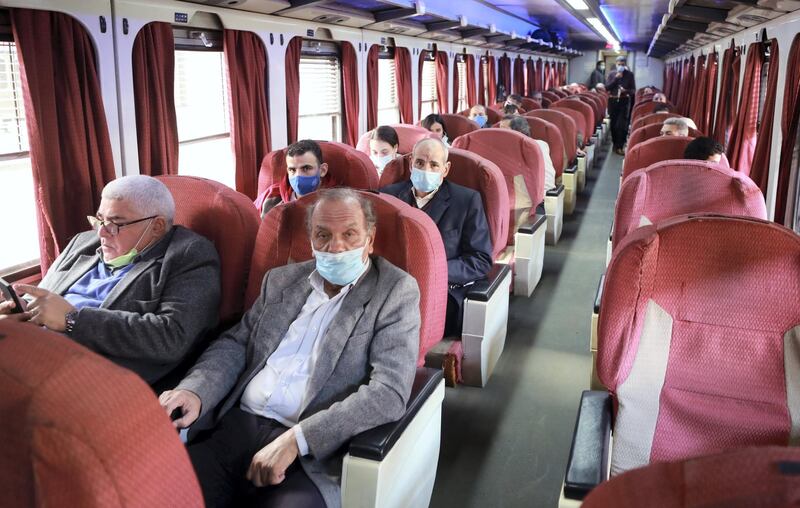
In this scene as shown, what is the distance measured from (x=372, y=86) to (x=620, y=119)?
9.73 meters

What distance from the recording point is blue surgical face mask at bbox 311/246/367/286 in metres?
2.44

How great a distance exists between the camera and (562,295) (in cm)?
557

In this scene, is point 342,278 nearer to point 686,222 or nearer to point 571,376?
point 686,222

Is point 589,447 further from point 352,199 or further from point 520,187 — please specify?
point 520,187

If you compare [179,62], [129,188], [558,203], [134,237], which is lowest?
[558,203]

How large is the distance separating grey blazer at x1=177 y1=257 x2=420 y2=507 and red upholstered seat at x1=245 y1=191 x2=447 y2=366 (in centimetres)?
13

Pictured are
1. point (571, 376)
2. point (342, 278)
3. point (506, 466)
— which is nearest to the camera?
point (342, 278)

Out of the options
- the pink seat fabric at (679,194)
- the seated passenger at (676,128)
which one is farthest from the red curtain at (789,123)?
the pink seat fabric at (679,194)

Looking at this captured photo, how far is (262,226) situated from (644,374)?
5.02 ft

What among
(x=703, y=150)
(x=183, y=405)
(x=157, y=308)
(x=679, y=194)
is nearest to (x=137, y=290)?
(x=157, y=308)

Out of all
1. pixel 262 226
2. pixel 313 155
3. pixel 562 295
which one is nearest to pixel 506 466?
pixel 262 226

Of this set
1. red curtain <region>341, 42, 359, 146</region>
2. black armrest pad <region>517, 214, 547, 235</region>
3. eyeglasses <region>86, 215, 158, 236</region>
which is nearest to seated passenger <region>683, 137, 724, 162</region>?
black armrest pad <region>517, 214, 547, 235</region>

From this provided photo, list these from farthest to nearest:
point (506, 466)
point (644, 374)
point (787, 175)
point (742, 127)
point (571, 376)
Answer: point (742, 127) → point (787, 175) → point (571, 376) → point (506, 466) → point (644, 374)

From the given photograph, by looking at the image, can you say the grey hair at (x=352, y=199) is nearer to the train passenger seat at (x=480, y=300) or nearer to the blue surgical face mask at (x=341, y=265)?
the blue surgical face mask at (x=341, y=265)
